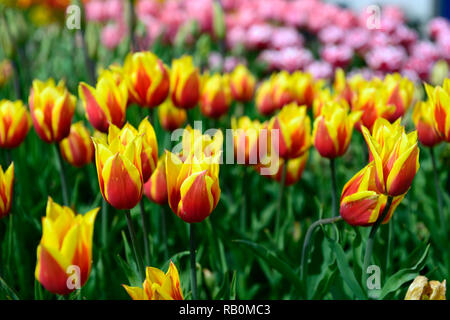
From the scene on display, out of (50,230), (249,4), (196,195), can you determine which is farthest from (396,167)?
(249,4)

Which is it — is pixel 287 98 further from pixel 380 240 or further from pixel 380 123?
pixel 380 123

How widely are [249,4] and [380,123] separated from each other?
4025 mm

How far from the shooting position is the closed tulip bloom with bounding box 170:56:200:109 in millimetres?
1413

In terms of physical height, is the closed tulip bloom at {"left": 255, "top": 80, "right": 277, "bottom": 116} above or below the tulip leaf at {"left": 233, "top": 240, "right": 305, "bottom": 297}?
above

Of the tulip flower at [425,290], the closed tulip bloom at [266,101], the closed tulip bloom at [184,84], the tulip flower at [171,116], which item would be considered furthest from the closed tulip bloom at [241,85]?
the tulip flower at [425,290]

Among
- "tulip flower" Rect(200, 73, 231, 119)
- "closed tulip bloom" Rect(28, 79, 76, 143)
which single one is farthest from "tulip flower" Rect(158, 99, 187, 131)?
"closed tulip bloom" Rect(28, 79, 76, 143)

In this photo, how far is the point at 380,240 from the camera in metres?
1.19

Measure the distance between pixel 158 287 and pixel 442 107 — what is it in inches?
26.2

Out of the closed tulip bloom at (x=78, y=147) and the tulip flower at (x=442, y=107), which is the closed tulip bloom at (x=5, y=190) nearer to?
the closed tulip bloom at (x=78, y=147)

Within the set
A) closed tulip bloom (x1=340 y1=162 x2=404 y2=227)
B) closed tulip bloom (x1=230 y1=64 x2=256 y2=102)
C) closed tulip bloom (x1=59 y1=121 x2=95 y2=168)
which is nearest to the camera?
closed tulip bloom (x1=340 y1=162 x2=404 y2=227)

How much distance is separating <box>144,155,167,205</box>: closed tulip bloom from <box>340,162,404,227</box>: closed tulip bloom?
0.40 meters

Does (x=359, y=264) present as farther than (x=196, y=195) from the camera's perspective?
Yes

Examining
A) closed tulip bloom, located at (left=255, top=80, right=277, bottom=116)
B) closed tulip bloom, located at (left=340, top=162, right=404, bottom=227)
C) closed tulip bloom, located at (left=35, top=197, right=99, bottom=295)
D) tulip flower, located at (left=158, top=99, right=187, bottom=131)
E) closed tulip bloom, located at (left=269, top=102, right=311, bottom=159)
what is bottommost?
closed tulip bloom, located at (left=35, top=197, right=99, bottom=295)

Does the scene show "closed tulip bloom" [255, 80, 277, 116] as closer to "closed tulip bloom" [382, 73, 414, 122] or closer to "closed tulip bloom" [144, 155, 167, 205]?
"closed tulip bloom" [382, 73, 414, 122]
